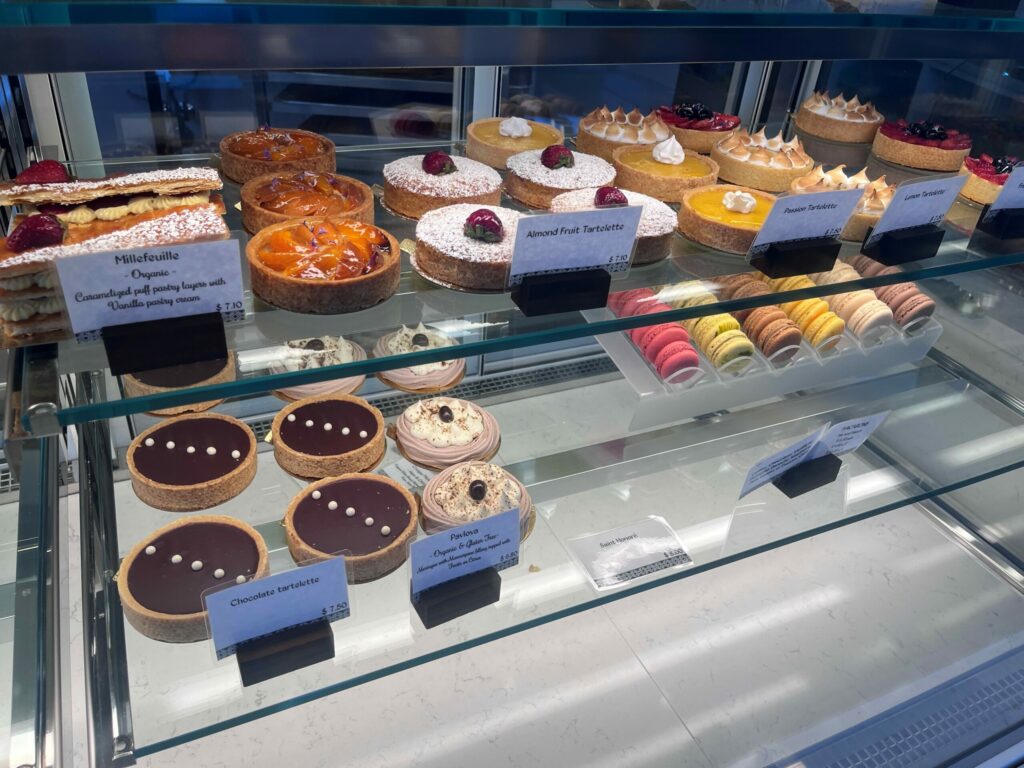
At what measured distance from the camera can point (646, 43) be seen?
44.9 inches

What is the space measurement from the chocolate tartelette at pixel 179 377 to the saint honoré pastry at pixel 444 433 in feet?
3.22

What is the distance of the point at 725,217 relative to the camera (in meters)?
1.61

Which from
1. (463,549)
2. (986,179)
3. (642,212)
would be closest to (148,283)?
(463,549)

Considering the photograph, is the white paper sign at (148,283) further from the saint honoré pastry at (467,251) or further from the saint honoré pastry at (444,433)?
the saint honoré pastry at (444,433)

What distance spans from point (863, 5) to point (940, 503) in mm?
2245

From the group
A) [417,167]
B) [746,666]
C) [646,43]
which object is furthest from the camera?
[746,666]

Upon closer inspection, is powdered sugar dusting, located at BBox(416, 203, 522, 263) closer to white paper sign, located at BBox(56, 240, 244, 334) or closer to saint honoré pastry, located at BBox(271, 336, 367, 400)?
saint honoré pastry, located at BBox(271, 336, 367, 400)

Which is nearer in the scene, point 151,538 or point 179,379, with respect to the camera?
point 179,379


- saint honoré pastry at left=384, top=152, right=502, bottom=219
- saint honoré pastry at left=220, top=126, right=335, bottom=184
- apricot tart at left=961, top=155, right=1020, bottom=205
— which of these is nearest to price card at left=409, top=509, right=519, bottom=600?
saint honoré pastry at left=384, top=152, right=502, bottom=219

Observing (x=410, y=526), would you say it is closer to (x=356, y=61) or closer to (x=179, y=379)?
(x=179, y=379)

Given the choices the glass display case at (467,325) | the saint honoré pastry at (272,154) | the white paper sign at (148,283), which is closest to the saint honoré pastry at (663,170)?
the glass display case at (467,325)

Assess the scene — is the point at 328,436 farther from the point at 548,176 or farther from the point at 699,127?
the point at 699,127

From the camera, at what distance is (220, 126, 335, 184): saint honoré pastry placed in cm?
163

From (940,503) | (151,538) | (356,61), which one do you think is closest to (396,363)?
(356,61)
